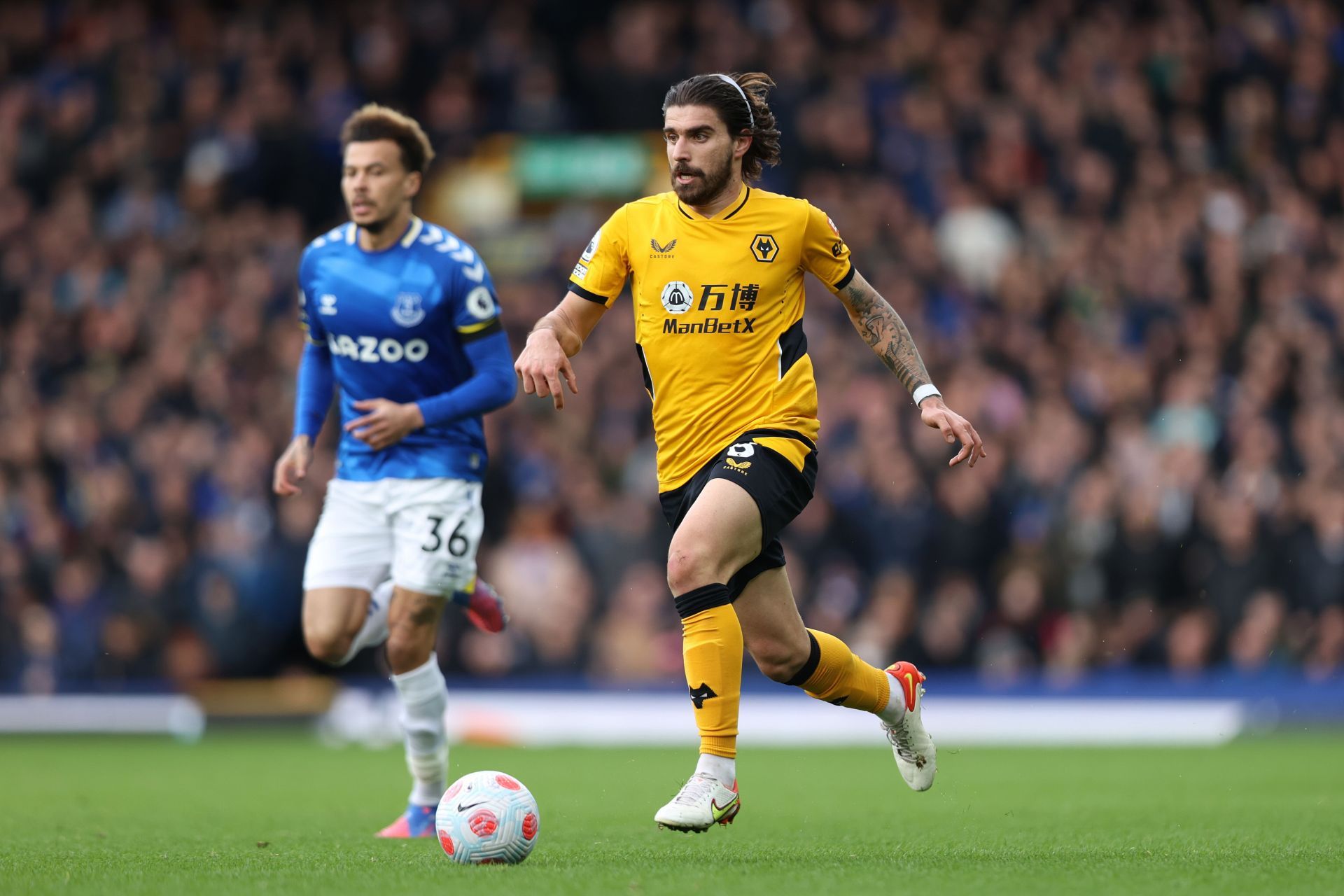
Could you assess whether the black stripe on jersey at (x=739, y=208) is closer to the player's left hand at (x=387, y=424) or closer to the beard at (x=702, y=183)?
the beard at (x=702, y=183)

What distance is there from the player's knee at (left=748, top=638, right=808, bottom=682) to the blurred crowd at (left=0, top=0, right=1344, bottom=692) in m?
7.89

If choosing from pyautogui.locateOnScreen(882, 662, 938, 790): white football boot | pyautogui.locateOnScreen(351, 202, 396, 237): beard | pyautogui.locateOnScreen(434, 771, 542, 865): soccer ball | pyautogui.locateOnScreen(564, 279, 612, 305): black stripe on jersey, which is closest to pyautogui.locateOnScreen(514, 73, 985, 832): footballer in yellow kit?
pyautogui.locateOnScreen(564, 279, 612, 305): black stripe on jersey

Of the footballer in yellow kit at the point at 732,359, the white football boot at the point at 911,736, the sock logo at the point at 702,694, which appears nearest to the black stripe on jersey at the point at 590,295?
the footballer in yellow kit at the point at 732,359

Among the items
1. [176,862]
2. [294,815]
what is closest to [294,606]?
[294,815]

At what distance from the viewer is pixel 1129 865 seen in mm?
5918

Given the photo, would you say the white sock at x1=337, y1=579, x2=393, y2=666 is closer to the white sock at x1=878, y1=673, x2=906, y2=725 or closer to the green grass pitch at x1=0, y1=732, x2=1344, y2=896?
the green grass pitch at x1=0, y1=732, x2=1344, y2=896

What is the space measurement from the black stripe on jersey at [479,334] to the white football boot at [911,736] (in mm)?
2217

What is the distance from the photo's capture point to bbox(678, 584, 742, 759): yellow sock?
6.24 m

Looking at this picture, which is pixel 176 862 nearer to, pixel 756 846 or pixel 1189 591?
pixel 756 846

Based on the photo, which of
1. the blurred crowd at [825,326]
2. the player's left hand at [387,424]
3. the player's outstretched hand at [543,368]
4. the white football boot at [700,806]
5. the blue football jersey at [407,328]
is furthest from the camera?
the blurred crowd at [825,326]

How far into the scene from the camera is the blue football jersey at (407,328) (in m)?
7.77

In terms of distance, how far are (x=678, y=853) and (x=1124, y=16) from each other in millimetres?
15642

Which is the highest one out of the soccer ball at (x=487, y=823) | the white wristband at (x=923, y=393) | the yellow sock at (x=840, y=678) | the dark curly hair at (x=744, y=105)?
the dark curly hair at (x=744, y=105)

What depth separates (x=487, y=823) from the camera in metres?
6.02
